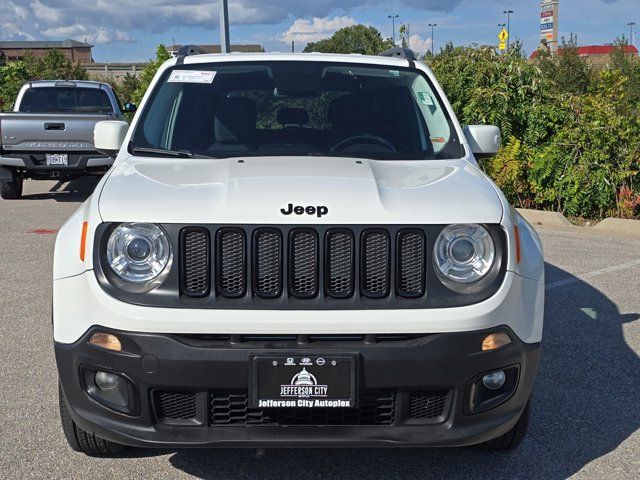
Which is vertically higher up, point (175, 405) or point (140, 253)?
point (140, 253)

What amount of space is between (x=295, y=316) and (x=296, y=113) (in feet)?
6.11

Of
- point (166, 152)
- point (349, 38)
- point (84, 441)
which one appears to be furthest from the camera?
point (349, 38)

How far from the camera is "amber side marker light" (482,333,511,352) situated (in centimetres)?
329

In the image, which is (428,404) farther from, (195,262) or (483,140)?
(483,140)

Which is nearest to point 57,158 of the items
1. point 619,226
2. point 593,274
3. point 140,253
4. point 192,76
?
point 619,226

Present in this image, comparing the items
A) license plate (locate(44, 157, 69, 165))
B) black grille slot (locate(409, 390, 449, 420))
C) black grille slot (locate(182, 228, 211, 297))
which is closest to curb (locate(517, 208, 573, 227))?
license plate (locate(44, 157, 69, 165))

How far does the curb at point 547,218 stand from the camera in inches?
424

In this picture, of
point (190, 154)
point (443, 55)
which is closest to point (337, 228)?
point (190, 154)

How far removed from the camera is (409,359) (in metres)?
3.19

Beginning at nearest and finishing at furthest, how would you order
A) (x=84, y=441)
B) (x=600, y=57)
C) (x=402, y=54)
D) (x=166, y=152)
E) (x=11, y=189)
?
(x=84, y=441), (x=166, y=152), (x=402, y=54), (x=11, y=189), (x=600, y=57)

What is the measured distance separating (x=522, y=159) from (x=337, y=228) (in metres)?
8.67

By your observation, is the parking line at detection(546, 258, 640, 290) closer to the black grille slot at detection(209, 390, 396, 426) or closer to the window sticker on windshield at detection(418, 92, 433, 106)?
the window sticker on windshield at detection(418, 92, 433, 106)

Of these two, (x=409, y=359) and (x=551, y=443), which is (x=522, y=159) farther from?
(x=409, y=359)

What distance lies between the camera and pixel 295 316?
126 inches
